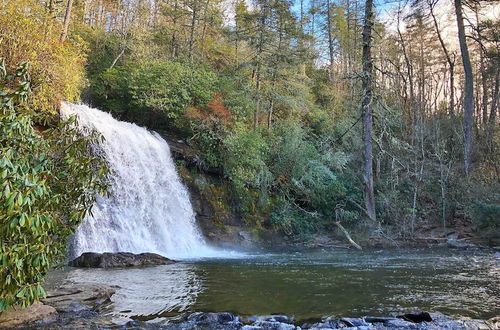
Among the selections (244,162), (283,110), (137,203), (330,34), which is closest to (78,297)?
(137,203)

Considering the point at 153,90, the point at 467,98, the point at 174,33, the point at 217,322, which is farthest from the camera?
the point at 174,33

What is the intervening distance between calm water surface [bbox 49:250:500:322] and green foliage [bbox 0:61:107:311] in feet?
5.77

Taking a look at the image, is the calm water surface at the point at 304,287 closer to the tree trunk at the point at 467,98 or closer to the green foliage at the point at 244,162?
the green foliage at the point at 244,162

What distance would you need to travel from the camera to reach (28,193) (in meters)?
3.73

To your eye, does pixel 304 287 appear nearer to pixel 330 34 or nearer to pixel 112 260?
pixel 112 260

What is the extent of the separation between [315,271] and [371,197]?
7.61m

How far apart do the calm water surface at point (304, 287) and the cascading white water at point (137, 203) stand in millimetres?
2561

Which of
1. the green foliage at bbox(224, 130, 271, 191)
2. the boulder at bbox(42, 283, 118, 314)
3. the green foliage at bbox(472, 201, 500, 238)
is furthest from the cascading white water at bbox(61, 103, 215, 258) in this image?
the green foliage at bbox(472, 201, 500, 238)

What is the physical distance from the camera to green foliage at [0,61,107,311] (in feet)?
12.3

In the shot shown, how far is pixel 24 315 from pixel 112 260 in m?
5.58

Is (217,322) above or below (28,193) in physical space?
below

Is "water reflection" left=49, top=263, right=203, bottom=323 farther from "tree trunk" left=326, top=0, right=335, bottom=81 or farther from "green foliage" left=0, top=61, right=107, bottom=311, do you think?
"tree trunk" left=326, top=0, right=335, bottom=81

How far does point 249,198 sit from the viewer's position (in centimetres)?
1944

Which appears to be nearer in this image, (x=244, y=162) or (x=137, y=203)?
(x=137, y=203)
